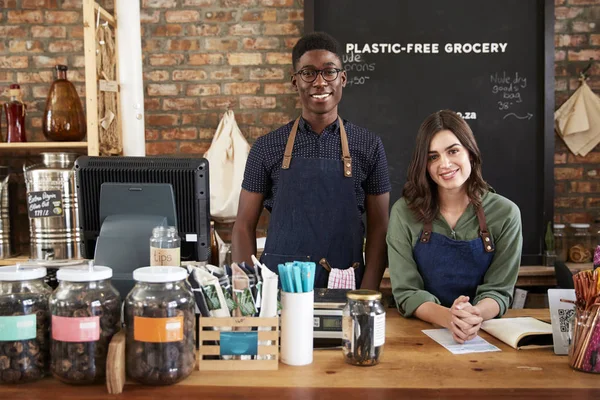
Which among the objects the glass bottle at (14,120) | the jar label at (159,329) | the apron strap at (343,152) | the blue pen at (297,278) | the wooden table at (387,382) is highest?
the glass bottle at (14,120)

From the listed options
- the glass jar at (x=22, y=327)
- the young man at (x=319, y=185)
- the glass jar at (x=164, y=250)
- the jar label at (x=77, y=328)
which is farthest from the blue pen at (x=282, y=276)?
the young man at (x=319, y=185)

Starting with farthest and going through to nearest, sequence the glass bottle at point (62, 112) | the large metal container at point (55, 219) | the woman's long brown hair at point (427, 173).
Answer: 1. the glass bottle at point (62, 112)
2. the large metal container at point (55, 219)
3. the woman's long brown hair at point (427, 173)

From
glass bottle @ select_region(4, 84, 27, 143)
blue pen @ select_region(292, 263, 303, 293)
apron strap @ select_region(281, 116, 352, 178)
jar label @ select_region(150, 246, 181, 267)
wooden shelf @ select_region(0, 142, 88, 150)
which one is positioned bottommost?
blue pen @ select_region(292, 263, 303, 293)

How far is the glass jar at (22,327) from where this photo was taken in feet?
3.97

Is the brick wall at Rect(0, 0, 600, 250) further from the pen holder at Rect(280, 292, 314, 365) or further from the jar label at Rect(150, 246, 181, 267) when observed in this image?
the pen holder at Rect(280, 292, 314, 365)

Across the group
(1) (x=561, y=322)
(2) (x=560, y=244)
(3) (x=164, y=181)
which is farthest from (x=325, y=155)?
(2) (x=560, y=244)

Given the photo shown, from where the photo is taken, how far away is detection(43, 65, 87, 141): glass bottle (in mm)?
3037

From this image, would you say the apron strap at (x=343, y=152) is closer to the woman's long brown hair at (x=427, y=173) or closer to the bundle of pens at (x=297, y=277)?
the woman's long brown hair at (x=427, y=173)

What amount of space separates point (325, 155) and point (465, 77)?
1377mm

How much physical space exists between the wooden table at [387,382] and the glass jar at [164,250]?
0.91 ft

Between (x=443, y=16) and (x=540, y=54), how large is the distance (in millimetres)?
558

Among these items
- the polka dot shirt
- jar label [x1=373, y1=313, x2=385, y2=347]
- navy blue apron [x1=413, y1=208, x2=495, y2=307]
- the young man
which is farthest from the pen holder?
the polka dot shirt

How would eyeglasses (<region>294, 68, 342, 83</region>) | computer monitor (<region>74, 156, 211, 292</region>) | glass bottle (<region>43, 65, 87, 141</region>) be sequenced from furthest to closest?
glass bottle (<region>43, 65, 87, 141</region>) → eyeglasses (<region>294, 68, 342, 83</region>) → computer monitor (<region>74, 156, 211, 292</region>)

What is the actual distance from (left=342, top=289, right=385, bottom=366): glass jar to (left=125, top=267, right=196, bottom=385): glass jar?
0.34 m
